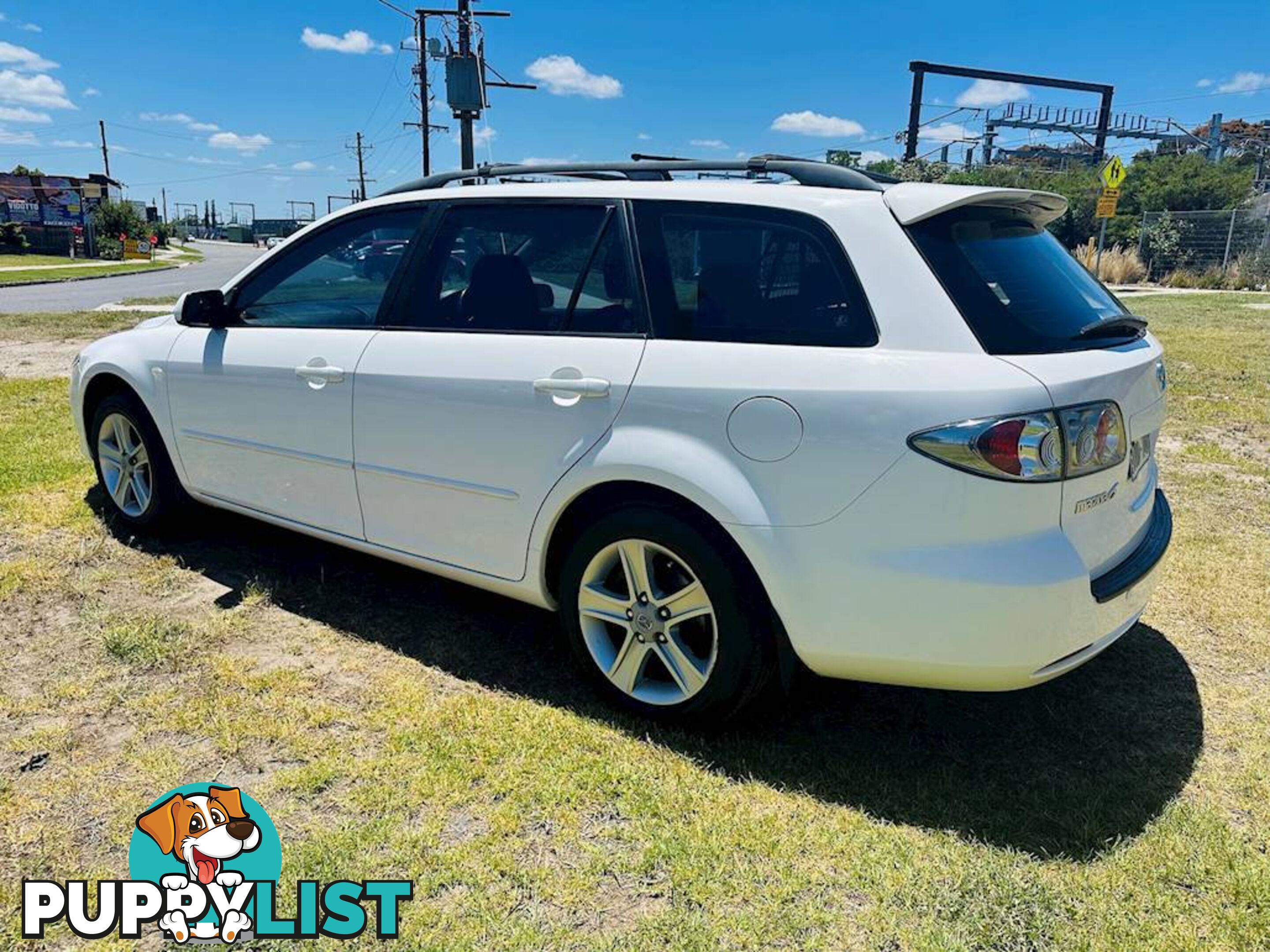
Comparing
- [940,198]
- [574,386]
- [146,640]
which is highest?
[940,198]

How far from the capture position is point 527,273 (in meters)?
3.21

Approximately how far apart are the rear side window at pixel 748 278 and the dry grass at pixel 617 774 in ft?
4.28

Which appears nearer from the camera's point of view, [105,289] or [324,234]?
[324,234]

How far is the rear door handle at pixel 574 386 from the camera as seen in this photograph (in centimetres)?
282

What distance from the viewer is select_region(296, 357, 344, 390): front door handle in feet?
11.4

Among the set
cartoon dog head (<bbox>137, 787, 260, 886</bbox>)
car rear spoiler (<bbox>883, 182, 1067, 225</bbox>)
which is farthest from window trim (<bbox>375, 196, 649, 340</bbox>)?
cartoon dog head (<bbox>137, 787, 260, 886</bbox>)

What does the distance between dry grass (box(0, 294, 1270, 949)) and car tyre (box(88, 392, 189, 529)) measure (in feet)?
1.51

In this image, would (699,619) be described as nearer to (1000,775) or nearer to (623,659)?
(623,659)

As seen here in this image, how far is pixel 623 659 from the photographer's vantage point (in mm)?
2971

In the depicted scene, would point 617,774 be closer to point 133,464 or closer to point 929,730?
point 929,730

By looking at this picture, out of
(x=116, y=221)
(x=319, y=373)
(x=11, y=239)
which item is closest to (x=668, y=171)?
(x=319, y=373)

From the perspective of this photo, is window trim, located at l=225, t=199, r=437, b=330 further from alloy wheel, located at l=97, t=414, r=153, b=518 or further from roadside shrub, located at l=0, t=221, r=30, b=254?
roadside shrub, located at l=0, t=221, r=30, b=254

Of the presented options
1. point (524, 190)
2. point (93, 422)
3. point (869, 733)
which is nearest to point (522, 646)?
point (869, 733)

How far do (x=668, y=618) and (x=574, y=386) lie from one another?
0.80m
